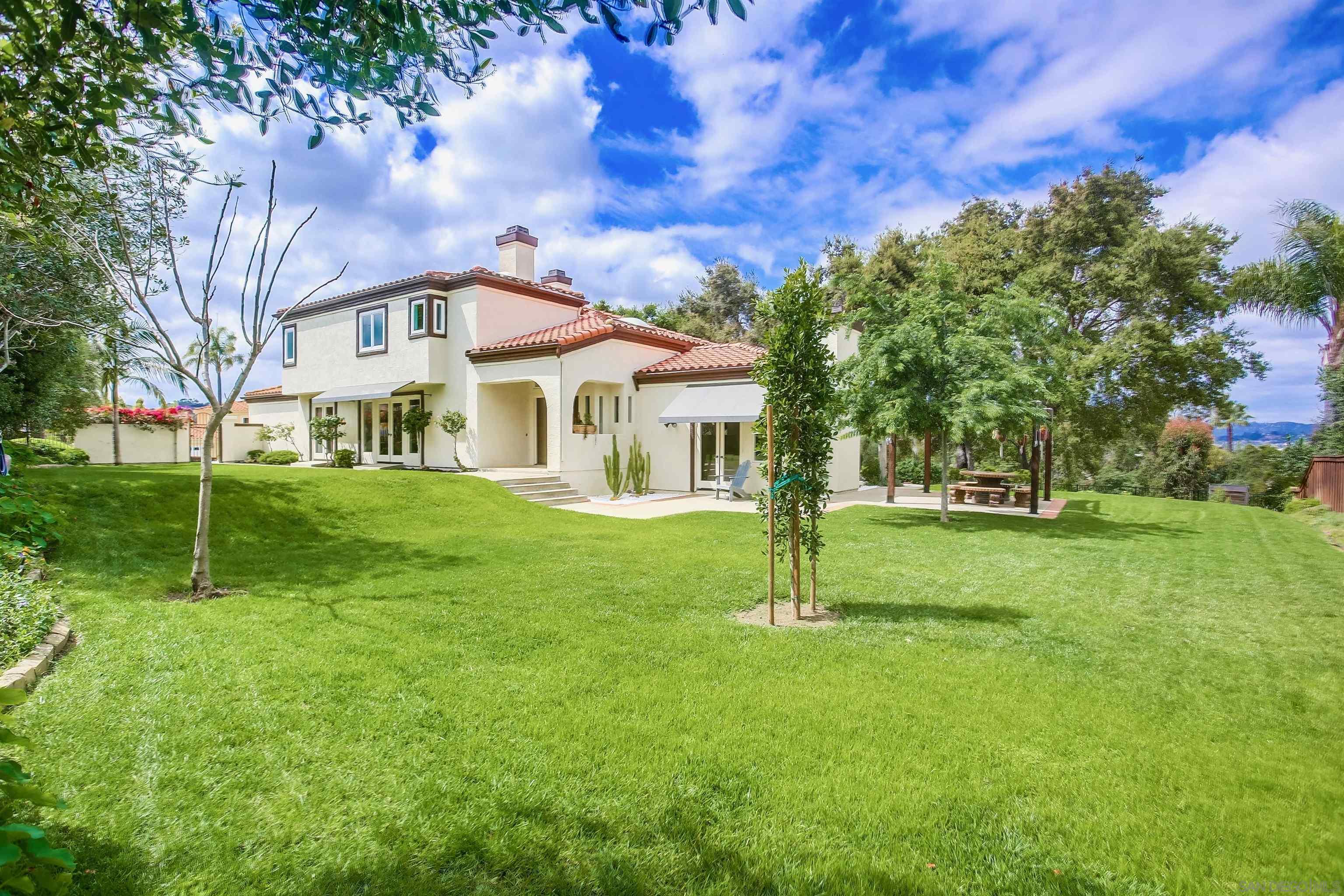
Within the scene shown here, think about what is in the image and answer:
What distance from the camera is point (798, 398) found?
791 cm

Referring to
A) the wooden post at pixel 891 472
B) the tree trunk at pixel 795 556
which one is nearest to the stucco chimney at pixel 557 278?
the wooden post at pixel 891 472

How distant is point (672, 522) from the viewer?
641 inches

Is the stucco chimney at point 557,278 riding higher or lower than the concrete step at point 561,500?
A: higher

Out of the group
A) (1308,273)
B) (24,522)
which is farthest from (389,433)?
(1308,273)

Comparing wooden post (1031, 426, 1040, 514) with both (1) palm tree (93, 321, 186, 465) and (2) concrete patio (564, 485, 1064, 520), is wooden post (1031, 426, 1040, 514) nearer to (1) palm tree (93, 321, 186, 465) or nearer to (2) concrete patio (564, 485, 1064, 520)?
(2) concrete patio (564, 485, 1064, 520)

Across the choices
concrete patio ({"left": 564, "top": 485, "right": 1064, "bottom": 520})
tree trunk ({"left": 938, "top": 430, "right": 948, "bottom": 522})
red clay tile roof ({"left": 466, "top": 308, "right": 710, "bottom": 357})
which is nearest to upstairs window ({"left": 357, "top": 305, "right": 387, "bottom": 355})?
red clay tile roof ({"left": 466, "top": 308, "right": 710, "bottom": 357})

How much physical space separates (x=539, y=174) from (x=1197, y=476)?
34963 millimetres

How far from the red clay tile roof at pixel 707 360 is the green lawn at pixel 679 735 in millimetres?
13647

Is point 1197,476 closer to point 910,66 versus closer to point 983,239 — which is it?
point 983,239

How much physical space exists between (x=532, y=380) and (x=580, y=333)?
2.39 meters

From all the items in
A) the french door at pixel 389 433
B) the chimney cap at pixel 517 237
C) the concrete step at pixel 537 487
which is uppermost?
the chimney cap at pixel 517 237

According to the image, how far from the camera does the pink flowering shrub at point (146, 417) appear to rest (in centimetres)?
2812

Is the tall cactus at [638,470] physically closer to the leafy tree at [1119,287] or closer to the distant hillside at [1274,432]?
the leafy tree at [1119,287]

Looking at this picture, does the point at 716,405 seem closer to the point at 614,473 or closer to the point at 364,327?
the point at 614,473
